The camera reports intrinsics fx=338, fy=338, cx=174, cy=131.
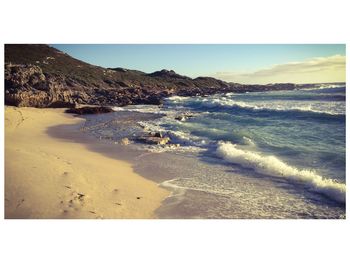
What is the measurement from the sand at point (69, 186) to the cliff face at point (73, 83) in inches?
71.5

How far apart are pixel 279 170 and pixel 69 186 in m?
3.37

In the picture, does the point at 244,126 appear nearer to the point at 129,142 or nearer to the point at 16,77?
the point at 129,142

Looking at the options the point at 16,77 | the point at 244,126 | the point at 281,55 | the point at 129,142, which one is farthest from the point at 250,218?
the point at 16,77

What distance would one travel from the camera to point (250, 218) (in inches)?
168

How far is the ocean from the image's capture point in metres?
4.47

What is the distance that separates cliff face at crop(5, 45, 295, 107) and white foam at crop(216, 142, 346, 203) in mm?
2066

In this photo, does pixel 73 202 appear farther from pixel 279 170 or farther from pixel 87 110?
pixel 87 110

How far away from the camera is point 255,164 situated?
6.01 metres

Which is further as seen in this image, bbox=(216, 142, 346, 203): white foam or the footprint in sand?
bbox=(216, 142, 346, 203): white foam

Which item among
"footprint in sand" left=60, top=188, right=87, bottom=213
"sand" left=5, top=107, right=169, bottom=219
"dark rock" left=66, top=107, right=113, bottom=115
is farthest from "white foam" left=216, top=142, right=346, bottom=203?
"dark rock" left=66, top=107, right=113, bottom=115

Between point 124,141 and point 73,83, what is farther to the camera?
point 73,83

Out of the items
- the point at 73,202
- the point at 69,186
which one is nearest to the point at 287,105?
the point at 69,186

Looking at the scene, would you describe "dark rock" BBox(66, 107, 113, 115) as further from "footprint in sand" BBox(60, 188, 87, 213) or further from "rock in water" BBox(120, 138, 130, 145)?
"footprint in sand" BBox(60, 188, 87, 213)

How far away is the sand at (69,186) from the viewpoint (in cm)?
414
